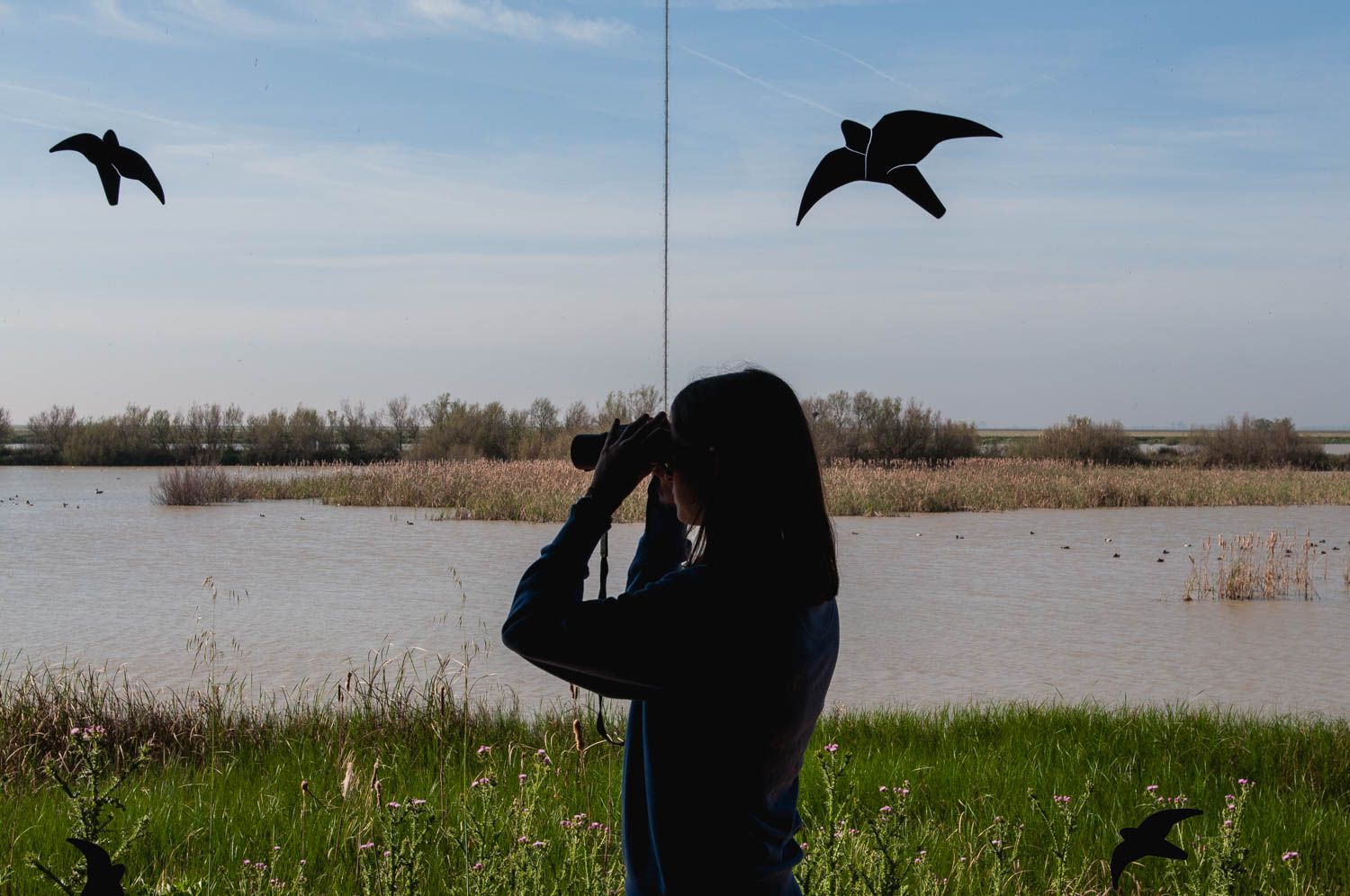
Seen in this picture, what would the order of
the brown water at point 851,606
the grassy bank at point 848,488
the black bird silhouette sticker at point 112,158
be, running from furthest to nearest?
the grassy bank at point 848,488, the brown water at point 851,606, the black bird silhouette sticker at point 112,158

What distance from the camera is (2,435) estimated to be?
102ft

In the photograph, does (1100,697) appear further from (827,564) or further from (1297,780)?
(827,564)

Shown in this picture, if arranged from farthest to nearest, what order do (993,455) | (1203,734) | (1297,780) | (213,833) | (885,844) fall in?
(993,455), (1203,734), (1297,780), (213,833), (885,844)

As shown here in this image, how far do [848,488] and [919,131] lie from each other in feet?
50.0

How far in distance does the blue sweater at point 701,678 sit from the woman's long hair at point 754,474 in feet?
0.08

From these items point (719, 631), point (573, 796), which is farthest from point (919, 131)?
point (573, 796)

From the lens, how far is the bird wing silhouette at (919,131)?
171 cm

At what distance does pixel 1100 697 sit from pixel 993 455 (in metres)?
21.7

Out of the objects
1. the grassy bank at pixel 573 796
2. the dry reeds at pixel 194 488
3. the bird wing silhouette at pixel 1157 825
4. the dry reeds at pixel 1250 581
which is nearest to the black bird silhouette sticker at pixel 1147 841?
the bird wing silhouette at pixel 1157 825

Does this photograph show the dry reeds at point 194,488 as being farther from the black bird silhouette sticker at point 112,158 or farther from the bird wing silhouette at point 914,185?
the bird wing silhouette at point 914,185

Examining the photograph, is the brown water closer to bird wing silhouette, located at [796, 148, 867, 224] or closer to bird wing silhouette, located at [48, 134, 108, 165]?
bird wing silhouette, located at [796, 148, 867, 224]

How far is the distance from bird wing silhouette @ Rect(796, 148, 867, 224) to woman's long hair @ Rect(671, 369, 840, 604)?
0.66 metres

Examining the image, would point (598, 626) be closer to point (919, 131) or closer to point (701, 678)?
point (701, 678)

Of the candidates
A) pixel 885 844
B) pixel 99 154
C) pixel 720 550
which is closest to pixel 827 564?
pixel 720 550
